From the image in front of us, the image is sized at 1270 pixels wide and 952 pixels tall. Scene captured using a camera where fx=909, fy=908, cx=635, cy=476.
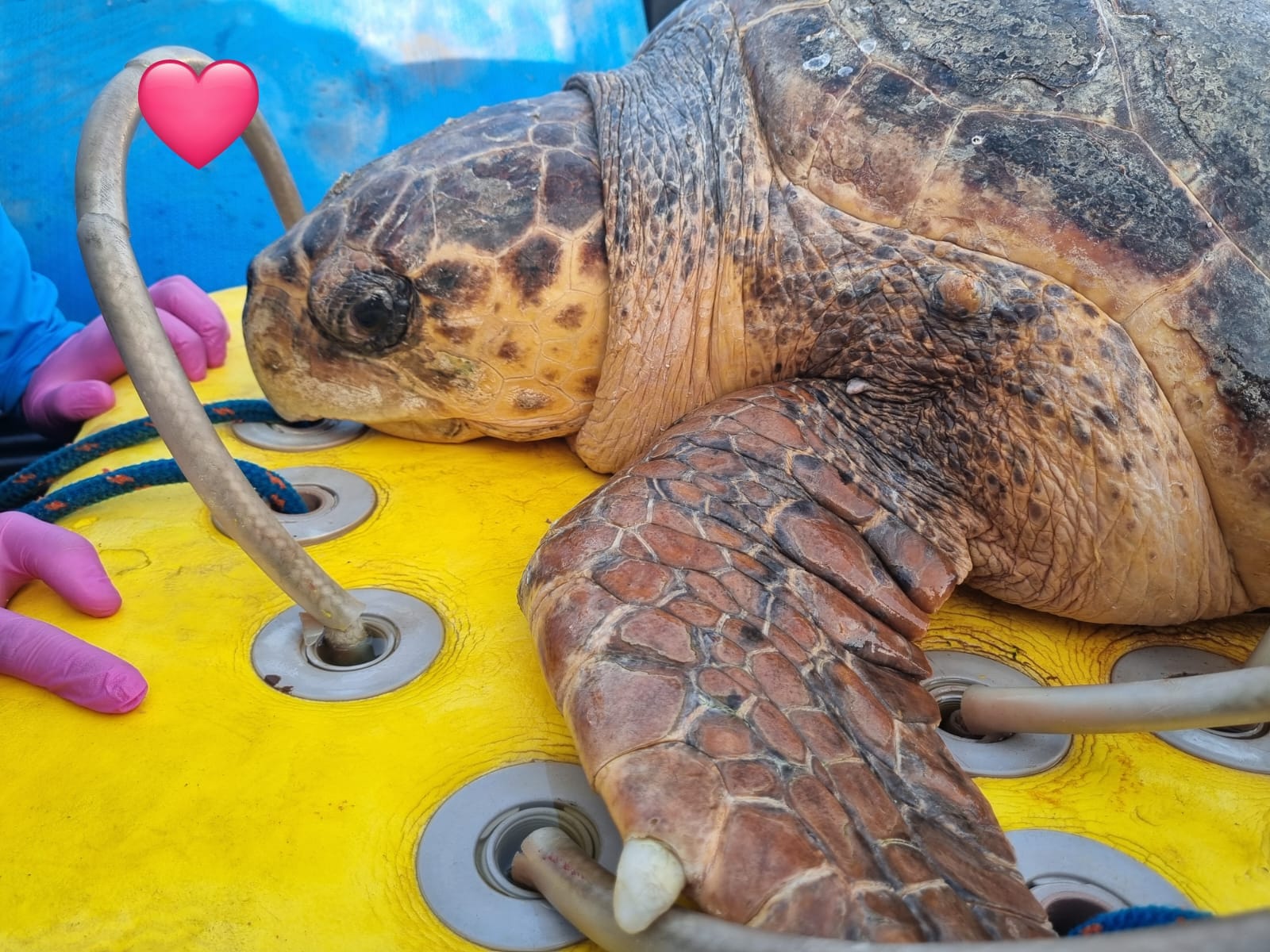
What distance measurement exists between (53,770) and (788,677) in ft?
1.96

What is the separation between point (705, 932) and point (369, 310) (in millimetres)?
859

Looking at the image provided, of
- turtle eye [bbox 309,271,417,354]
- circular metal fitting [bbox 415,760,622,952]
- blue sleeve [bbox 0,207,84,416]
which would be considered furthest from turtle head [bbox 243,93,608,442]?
blue sleeve [bbox 0,207,84,416]

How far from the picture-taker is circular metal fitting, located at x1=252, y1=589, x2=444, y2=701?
0.84m

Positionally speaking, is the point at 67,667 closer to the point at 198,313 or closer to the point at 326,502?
the point at 326,502

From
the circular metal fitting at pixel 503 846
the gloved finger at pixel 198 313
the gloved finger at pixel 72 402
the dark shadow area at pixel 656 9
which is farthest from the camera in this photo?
the dark shadow area at pixel 656 9

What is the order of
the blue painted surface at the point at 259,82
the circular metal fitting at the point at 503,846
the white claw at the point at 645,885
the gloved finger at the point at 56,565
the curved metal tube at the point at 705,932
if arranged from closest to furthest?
the curved metal tube at the point at 705,932
the white claw at the point at 645,885
the circular metal fitting at the point at 503,846
the gloved finger at the point at 56,565
the blue painted surface at the point at 259,82

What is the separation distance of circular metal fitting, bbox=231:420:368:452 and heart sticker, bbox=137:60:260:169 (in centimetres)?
55

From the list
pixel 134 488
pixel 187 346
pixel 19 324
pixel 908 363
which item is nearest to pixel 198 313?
pixel 187 346

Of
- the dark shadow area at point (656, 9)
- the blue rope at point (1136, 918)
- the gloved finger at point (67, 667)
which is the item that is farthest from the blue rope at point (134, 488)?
the dark shadow area at point (656, 9)

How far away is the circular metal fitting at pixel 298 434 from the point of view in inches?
50.8

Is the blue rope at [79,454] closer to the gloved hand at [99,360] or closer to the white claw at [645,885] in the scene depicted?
the gloved hand at [99,360]

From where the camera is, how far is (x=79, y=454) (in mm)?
1204

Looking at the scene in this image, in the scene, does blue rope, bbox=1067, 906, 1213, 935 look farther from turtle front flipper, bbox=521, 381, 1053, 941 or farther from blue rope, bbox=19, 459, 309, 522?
blue rope, bbox=19, 459, 309, 522

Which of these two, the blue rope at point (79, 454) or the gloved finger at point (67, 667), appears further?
the blue rope at point (79, 454)
